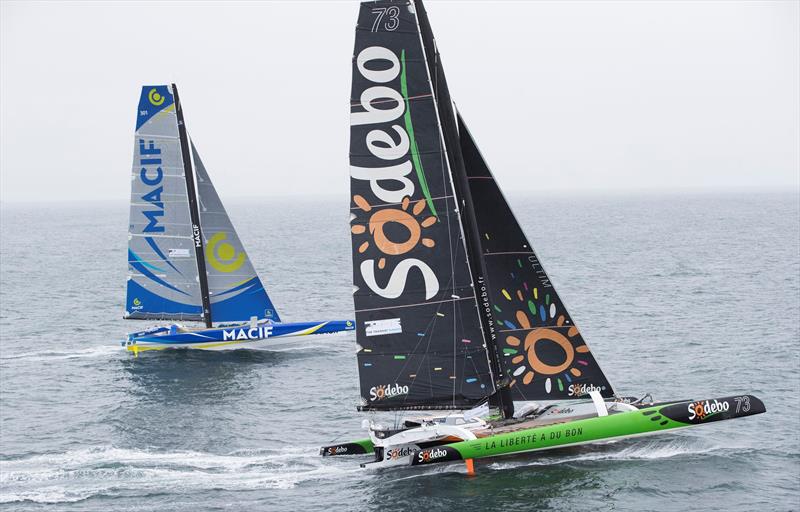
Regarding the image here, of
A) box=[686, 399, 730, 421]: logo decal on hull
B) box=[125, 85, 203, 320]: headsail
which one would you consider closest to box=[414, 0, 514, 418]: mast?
box=[686, 399, 730, 421]: logo decal on hull

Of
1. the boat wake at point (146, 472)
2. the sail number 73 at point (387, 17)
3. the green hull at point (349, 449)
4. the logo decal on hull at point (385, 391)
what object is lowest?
the boat wake at point (146, 472)

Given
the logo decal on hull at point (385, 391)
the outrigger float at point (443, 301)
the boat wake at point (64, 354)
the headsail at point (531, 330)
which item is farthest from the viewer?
the boat wake at point (64, 354)

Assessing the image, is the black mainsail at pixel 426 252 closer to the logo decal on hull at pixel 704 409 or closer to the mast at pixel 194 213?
the logo decal on hull at pixel 704 409

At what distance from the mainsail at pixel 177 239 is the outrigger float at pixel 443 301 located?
23.4m

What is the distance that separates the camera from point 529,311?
3219cm

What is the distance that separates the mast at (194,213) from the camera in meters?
51.2

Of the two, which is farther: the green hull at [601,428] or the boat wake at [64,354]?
the boat wake at [64,354]

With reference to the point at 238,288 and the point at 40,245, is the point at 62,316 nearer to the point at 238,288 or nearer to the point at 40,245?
the point at 238,288

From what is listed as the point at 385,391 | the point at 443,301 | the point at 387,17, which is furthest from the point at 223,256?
the point at 387,17

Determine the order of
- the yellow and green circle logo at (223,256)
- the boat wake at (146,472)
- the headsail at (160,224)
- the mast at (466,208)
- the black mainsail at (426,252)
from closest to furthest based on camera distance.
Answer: the black mainsail at (426,252)
the mast at (466,208)
the boat wake at (146,472)
the headsail at (160,224)
the yellow and green circle logo at (223,256)

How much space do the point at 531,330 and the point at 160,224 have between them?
26943 millimetres

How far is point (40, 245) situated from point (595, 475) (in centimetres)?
13059

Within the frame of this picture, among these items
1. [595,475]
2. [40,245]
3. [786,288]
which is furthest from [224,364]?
[40,245]

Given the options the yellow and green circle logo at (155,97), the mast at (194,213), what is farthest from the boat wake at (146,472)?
the yellow and green circle logo at (155,97)
